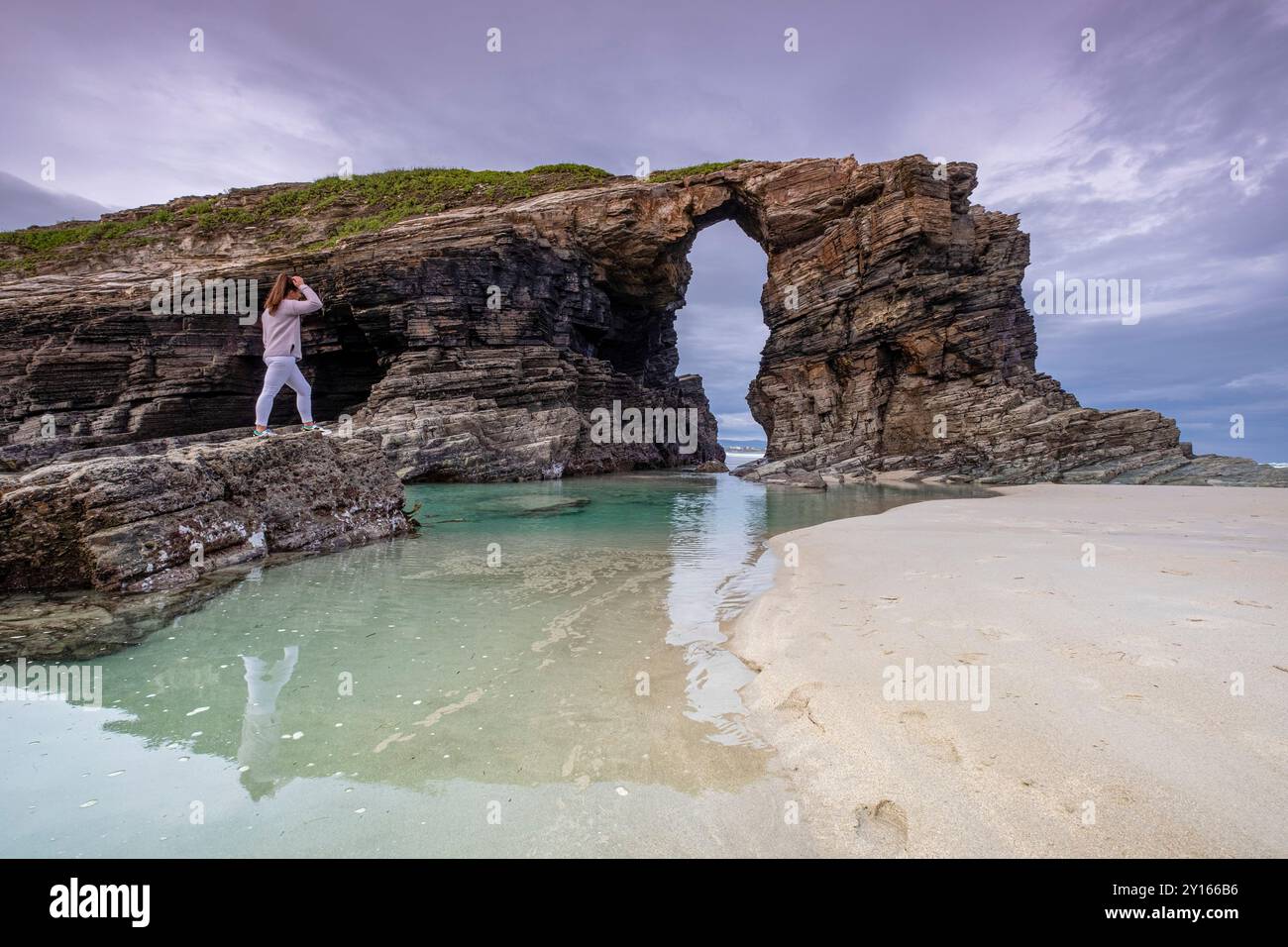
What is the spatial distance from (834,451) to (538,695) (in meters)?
31.0

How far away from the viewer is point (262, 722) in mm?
3170

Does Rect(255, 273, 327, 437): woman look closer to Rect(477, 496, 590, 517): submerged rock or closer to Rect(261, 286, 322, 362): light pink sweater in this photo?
Rect(261, 286, 322, 362): light pink sweater

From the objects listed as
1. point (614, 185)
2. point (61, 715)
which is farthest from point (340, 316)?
point (61, 715)

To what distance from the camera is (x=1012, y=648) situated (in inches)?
138

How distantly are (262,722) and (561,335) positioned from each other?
108ft

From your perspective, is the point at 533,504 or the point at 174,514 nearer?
the point at 174,514

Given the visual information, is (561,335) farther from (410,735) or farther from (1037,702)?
(1037,702)

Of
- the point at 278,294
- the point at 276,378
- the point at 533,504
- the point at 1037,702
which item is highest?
the point at 278,294

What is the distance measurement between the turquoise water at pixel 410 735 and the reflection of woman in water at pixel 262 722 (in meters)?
0.01

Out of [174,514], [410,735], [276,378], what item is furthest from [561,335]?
[410,735]

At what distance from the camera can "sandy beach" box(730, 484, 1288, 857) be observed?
6.31ft

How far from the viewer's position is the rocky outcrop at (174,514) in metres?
6.17

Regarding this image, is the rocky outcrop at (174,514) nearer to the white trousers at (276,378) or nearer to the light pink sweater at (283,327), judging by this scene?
the white trousers at (276,378)

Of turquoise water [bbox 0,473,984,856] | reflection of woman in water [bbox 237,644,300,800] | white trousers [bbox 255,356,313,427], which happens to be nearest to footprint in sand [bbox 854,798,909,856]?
turquoise water [bbox 0,473,984,856]
